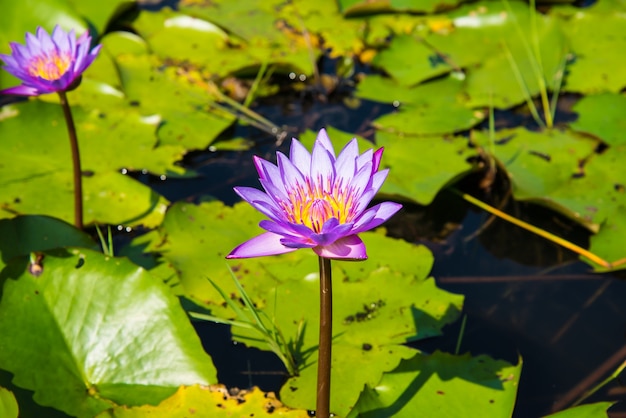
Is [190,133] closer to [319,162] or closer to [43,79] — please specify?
[43,79]

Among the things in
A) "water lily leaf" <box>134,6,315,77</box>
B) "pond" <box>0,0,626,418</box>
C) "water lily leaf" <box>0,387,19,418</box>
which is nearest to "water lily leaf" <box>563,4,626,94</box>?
"pond" <box>0,0,626,418</box>

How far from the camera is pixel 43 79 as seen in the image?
2.29 meters

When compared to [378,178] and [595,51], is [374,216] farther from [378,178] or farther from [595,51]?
[595,51]

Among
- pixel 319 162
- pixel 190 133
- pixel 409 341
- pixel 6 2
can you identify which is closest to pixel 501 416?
pixel 409 341

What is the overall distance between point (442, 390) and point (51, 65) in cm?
167

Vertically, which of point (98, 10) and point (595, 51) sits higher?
point (98, 10)

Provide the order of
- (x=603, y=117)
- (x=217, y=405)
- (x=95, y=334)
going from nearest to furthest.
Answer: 1. (x=217, y=405)
2. (x=95, y=334)
3. (x=603, y=117)

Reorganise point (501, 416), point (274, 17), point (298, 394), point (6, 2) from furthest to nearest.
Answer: point (274, 17) → point (6, 2) → point (298, 394) → point (501, 416)

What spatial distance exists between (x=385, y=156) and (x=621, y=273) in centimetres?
109

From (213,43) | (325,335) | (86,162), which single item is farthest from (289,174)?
(213,43)

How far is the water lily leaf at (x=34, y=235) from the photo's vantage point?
2.42 meters

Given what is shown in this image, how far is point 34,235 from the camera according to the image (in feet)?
8.14

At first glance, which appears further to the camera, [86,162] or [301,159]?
[86,162]

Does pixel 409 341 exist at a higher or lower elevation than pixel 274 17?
lower
